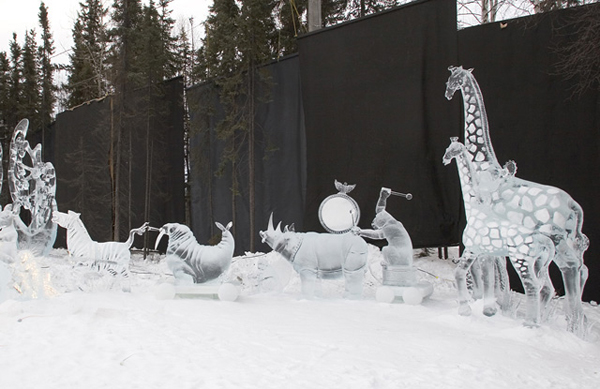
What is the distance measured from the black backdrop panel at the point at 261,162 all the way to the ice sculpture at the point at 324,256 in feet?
10.2

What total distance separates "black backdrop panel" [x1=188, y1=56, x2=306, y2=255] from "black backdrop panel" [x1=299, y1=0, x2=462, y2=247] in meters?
0.99

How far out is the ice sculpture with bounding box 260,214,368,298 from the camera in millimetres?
4695

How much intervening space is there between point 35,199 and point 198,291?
293 centimetres

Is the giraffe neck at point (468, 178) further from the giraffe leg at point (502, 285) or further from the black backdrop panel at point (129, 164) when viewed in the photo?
the black backdrop panel at point (129, 164)

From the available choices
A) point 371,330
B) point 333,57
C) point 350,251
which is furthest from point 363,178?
point 371,330

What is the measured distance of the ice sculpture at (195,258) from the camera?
16.0 feet

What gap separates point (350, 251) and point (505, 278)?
1.33 meters

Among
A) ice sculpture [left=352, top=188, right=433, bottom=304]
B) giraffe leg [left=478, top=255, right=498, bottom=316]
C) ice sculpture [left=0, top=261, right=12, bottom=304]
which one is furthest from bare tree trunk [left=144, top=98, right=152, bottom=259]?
giraffe leg [left=478, top=255, right=498, bottom=316]

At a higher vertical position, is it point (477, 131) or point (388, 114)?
point (388, 114)

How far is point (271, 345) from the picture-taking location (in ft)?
10.1

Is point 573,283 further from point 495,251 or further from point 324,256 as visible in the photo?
point 324,256

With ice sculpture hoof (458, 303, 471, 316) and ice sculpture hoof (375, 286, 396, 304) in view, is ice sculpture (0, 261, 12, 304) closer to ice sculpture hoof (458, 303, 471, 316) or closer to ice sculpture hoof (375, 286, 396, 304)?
ice sculpture hoof (375, 286, 396, 304)

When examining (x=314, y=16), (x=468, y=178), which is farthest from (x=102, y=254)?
(x=314, y=16)

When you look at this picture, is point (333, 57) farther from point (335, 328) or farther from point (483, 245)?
point (335, 328)
